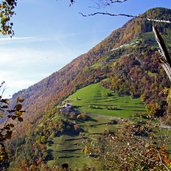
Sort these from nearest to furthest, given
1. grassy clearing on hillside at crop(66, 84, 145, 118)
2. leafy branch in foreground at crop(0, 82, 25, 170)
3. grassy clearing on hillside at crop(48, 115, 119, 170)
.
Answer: leafy branch in foreground at crop(0, 82, 25, 170) → grassy clearing on hillside at crop(48, 115, 119, 170) → grassy clearing on hillside at crop(66, 84, 145, 118)

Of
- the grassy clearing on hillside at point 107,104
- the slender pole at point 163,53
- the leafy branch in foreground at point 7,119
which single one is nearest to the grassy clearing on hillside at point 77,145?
the grassy clearing on hillside at point 107,104

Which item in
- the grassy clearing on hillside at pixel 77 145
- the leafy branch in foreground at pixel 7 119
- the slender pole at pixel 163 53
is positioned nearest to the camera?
the slender pole at pixel 163 53

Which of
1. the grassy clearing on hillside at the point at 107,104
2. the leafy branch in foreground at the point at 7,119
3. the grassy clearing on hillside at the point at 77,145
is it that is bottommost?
the grassy clearing on hillside at the point at 77,145

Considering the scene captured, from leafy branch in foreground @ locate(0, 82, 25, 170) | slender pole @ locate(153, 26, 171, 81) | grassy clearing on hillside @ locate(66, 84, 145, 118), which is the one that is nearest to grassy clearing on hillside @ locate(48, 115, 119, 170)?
grassy clearing on hillside @ locate(66, 84, 145, 118)

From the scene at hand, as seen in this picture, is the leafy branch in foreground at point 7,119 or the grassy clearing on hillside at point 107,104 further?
the grassy clearing on hillside at point 107,104

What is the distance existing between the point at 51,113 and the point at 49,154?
58.9 metres

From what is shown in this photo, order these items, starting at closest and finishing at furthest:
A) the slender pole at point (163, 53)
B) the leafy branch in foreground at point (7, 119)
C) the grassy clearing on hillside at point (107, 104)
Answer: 1. the slender pole at point (163, 53)
2. the leafy branch in foreground at point (7, 119)
3. the grassy clearing on hillside at point (107, 104)

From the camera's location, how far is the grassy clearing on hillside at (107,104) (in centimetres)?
15812

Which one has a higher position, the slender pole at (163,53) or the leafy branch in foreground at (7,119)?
the slender pole at (163,53)

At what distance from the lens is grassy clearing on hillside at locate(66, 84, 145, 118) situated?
15812cm

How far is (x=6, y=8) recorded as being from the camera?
611 centimetres

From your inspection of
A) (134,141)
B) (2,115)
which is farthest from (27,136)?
(2,115)

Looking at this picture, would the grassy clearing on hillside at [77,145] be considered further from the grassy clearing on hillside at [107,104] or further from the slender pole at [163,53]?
the slender pole at [163,53]

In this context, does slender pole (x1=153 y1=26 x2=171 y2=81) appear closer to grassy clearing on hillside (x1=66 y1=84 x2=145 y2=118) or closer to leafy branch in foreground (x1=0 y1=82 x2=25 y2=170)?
leafy branch in foreground (x1=0 y1=82 x2=25 y2=170)
